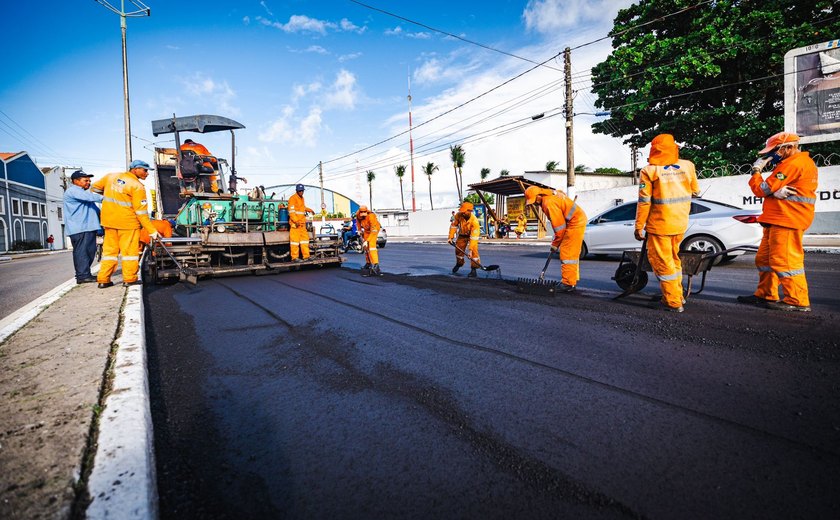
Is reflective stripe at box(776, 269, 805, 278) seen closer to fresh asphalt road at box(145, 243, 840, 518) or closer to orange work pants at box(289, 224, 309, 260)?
fresh asphalt road at box(145, 243, 840, 518)

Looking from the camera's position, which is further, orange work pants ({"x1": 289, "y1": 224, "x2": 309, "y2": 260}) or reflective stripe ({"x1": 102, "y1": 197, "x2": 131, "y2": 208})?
orange work pants ({"x1": 289, "y1": 224, "x2": 309, "y2": 260})

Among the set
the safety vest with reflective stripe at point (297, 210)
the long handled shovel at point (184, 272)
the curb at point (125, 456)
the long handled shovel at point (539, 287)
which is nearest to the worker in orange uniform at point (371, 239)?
the safety vest with reflective stripe at point (297, 210)

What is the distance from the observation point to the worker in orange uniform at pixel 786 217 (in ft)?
Answer: 13.1

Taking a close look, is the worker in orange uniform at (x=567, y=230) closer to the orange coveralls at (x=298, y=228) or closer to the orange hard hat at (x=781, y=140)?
the orange hard hat at (x=781, y=140)

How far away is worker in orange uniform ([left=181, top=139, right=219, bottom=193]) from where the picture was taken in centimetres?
960

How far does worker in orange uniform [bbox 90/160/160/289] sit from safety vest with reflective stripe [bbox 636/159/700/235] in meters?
6.84

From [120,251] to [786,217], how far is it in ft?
28.5

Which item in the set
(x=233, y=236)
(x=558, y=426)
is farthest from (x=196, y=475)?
(x=233, y=236)

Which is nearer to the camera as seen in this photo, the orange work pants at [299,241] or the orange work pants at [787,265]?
the orange work pants at [787,265]

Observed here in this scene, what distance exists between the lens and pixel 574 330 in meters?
3.60

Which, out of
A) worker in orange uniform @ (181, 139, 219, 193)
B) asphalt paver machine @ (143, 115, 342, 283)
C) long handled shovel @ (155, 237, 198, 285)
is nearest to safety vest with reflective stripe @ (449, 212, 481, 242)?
asphalt paver machine @ (143, 115, 342, 283)

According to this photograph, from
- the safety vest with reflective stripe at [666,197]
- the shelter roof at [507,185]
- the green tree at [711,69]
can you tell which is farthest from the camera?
the shelter roof at [507,185]

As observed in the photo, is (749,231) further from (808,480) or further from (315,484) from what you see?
(315,484)

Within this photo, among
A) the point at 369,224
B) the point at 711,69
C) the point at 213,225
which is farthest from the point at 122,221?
the point at 711,69
